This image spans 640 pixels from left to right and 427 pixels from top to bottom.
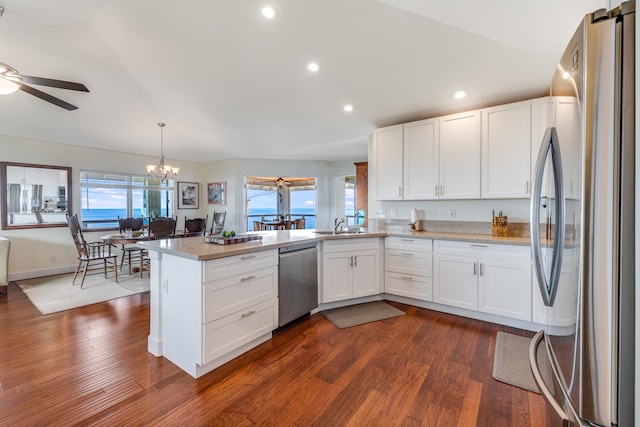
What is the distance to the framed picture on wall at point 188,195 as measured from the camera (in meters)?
6.80

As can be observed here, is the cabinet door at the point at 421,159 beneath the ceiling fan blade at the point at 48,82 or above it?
beneath

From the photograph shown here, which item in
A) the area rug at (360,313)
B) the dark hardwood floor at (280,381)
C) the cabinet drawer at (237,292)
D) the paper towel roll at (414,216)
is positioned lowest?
the dark hardwood floor at (280,381)

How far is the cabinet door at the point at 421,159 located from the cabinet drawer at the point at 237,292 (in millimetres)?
2093

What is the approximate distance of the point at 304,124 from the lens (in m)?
4.30

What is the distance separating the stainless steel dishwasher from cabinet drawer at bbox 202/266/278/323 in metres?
0.12

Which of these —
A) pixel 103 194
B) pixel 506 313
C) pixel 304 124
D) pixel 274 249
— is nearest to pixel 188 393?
pixel 274 249

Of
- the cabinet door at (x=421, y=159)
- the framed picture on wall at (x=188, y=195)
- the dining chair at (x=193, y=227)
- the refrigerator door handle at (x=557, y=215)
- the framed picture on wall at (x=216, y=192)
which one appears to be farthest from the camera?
the framed picture on wall at (x=216, y=192)

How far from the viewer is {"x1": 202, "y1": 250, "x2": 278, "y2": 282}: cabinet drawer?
195 cm

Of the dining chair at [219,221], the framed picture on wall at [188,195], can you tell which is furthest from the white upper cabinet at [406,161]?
the framed picture on wall at [188,195]

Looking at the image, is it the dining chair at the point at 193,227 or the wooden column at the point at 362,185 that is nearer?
the dining chair at the point at 193,227

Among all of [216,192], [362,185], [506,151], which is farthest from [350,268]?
[216,192]

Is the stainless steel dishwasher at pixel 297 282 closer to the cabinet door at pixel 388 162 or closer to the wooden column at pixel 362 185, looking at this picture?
the cabinet door at pixel 388 162

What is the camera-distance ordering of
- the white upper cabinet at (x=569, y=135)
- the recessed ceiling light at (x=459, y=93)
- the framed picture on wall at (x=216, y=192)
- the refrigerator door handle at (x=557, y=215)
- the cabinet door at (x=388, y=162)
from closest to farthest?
the white upper cabinet at (x=569, y=135) → the refrigerator door handle at (x=557, y=215) → the recessed ceiling light at (x=459, y=93) → the cabinet door at (x=388, y=162) → the framed picture on wall at (x=216, y=192)

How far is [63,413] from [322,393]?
5.12 ft
